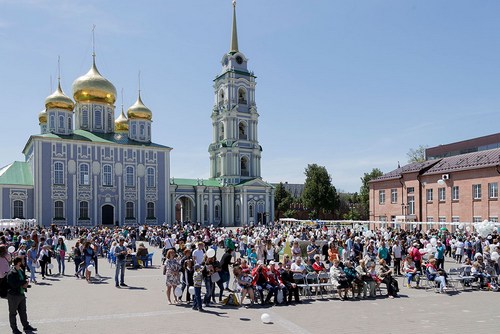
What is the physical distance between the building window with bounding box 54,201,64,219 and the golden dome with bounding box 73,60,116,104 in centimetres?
1457

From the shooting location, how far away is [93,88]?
57688 millimetres

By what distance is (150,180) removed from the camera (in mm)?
57656

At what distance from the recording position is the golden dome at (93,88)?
57.8 m

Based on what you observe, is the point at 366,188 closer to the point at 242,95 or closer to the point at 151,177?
the point at 242,95

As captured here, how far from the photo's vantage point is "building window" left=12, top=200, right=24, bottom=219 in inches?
1928

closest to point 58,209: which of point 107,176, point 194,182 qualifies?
point 107,176

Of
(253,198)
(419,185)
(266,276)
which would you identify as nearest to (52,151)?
(253,198)

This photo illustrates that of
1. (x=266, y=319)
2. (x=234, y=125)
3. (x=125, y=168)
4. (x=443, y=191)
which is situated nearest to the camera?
(x=266, y=319)

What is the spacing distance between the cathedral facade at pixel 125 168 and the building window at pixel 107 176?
12cm

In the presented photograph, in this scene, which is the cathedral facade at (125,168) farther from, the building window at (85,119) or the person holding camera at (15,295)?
the person holding camera at (15,295)

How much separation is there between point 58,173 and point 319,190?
41.9 metres

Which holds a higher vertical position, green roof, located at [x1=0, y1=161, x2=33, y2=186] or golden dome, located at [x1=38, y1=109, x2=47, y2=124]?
golden dome, located at [x1=38, y1=109, x2=47, y2=124]

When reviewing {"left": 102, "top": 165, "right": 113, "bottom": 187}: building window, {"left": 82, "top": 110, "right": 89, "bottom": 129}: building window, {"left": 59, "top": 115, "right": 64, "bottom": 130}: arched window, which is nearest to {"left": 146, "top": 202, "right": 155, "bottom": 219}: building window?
{"left": 102, "top": 165, "right": 113, "bottom": 187}: building window

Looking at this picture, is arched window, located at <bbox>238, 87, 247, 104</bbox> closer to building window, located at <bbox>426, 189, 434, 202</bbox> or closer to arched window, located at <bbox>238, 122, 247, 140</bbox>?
arched window, located at <bbox>238, 122, 247, 140</bbox>
